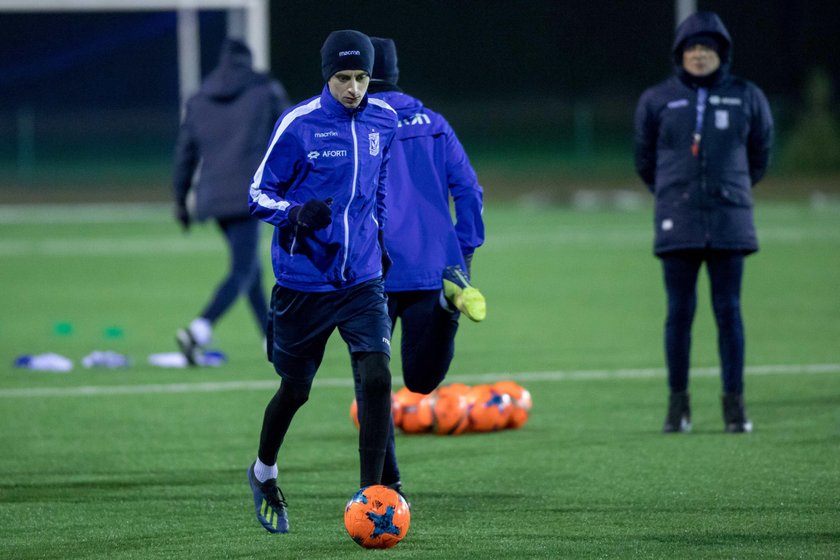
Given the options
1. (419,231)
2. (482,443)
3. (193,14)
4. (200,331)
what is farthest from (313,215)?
(193,14)

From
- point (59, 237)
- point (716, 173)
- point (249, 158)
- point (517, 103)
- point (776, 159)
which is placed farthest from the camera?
point (517, 103)

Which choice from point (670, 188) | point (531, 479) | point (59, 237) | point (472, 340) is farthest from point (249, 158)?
point (59, 237)

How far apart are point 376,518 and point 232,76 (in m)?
6.32

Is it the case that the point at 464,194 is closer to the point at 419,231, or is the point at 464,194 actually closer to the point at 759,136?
the point at 419,231

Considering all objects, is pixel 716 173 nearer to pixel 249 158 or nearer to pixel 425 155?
pixel 425 155

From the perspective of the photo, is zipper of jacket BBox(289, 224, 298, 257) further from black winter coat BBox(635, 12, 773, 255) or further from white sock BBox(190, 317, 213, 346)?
white sock BBox(190, 317, 213, 346)

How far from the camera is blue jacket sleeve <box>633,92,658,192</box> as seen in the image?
880 cm

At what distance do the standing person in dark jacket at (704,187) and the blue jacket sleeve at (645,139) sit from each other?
0.4 inches

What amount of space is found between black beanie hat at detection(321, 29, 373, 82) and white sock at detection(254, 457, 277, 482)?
1650mm

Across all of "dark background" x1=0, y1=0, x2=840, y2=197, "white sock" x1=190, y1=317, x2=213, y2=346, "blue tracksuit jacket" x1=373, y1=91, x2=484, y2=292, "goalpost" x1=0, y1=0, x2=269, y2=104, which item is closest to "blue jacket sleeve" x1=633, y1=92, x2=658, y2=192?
"blue tracksuit jacket" x1=373, y1=91, x2=484, y2=292

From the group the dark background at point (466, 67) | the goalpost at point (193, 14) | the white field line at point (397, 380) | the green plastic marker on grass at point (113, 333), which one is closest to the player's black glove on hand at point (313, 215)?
the white field line at point (397, 380)

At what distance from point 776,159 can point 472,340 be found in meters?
25.8

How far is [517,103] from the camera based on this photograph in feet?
161

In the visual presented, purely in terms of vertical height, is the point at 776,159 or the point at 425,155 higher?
the point at 425,155
